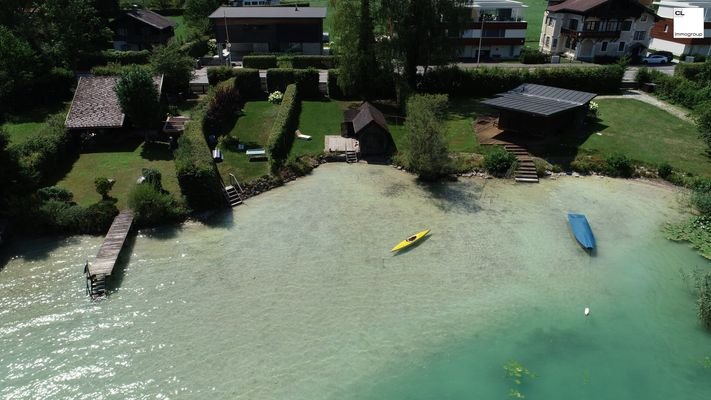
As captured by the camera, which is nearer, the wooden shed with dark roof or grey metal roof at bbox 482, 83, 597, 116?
the wooden shed with dark roof

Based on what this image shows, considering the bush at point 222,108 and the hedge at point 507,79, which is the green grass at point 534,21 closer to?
the hedge at point 507,79

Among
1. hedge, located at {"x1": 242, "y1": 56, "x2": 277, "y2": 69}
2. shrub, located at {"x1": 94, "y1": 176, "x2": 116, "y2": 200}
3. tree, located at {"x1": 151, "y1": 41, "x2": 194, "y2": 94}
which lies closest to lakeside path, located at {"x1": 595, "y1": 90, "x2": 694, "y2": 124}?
hedge, located at {"x1": 242, "y1": 56, "x2": 277, "y2": 69}

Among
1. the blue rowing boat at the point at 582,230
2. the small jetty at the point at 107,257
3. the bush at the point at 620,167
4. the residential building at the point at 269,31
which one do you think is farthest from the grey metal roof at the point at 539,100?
the residential building at the point at 269,31

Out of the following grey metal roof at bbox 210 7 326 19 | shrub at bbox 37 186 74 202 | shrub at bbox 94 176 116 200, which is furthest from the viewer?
grey metal roof at bbox 210 7 326 19

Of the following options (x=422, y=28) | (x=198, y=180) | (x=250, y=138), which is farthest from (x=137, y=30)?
(x=198, y=180)

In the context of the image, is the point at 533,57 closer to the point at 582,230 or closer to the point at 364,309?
the point at 582,230

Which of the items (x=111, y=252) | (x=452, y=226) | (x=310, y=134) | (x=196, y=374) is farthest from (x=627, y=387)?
(x=310, y=134)

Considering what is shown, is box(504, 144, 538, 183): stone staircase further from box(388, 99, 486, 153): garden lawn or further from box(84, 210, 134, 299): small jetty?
box(84, 210, 134, 299): small jetty
